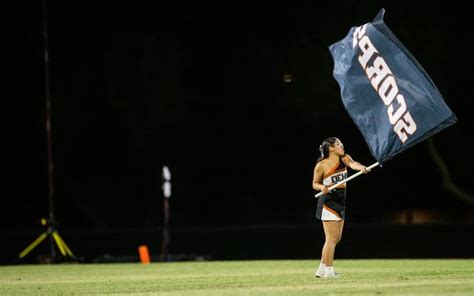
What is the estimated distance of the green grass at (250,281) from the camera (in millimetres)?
12133

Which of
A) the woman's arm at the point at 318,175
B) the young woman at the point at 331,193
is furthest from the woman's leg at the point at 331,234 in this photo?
the woman's arm at the point at 318,175

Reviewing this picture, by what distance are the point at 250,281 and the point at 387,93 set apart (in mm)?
3202

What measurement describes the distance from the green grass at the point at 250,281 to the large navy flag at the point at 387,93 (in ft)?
6.12

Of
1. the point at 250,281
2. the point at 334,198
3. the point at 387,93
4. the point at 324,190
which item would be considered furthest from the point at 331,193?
the point at 250,281

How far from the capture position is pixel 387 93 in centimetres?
1358

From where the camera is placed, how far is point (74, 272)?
18359 mm

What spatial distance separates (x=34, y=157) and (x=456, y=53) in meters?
15.5

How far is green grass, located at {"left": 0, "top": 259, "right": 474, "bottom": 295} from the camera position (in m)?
12.1

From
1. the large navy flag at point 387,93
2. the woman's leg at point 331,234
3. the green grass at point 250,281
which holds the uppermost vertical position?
the large navy flag at point 387,93

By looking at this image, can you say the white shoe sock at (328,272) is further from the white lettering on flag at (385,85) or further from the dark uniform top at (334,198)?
the white lettering on flag at (385,85)

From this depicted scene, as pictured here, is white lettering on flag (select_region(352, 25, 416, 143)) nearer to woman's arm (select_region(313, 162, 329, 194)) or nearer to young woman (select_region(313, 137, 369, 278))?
young woman (select_region(313, 137, 369, 278))

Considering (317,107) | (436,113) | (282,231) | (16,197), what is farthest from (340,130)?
(436,113)

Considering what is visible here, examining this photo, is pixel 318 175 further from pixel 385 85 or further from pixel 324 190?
pixel 385 85

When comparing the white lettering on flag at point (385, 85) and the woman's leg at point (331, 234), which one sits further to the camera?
the woman's leg at point (331, 234)
